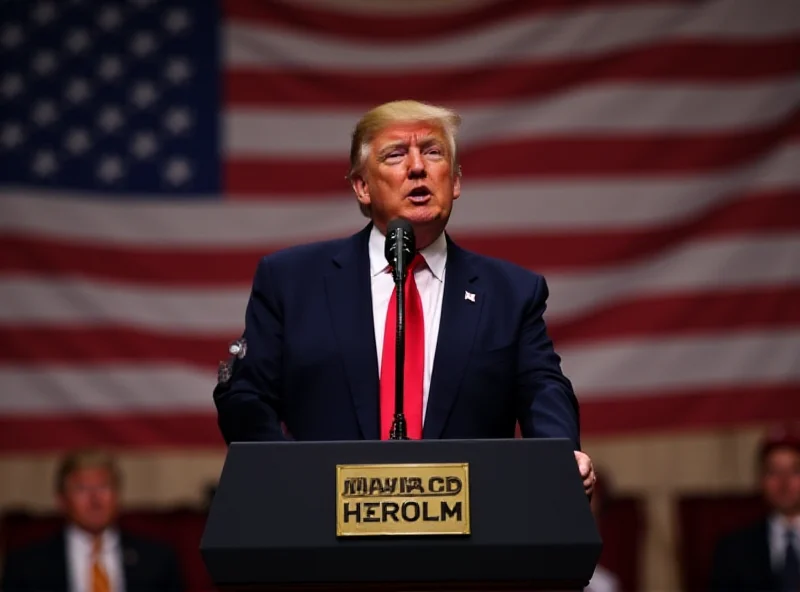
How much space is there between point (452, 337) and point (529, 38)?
160 inches

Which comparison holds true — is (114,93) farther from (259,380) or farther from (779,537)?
(259,380)

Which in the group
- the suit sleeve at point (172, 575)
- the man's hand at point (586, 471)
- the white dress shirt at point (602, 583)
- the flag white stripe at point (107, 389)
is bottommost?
the man's hand at point (586, 471)

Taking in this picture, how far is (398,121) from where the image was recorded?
279cm

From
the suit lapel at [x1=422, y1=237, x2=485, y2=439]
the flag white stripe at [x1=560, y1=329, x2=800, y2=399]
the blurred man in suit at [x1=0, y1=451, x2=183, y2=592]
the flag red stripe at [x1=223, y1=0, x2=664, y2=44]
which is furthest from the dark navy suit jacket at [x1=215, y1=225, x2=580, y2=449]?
the flag red stripe at [x1=223, y1=0, x2=664, y2=44]

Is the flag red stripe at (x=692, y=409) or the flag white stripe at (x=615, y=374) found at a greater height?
the flag white stripe at (x=615, y=374)

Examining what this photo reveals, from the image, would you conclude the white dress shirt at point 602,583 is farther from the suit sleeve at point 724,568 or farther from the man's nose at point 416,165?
the man's nose at point 416,165

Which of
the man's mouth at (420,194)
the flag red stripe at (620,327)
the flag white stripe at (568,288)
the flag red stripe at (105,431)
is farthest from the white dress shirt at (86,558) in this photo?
the man's mouth at (420,194)

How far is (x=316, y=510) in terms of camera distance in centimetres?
211

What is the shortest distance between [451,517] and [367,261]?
85cm

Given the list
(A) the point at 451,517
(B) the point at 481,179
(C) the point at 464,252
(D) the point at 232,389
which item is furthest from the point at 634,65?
(A) the point at 451,517

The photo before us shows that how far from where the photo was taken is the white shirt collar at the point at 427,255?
2824 millimetres

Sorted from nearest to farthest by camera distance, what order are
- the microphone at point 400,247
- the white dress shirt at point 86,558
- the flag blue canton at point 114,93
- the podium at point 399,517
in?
the podium at point 399,517
the microphone at point 400,247
the white dress shirt at point 86,558
the flag blue canton at point 114,93

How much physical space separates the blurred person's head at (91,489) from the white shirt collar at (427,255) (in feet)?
9.66

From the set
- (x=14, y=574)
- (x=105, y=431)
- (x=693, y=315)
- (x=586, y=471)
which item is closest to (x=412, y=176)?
(x=586, y=471)
